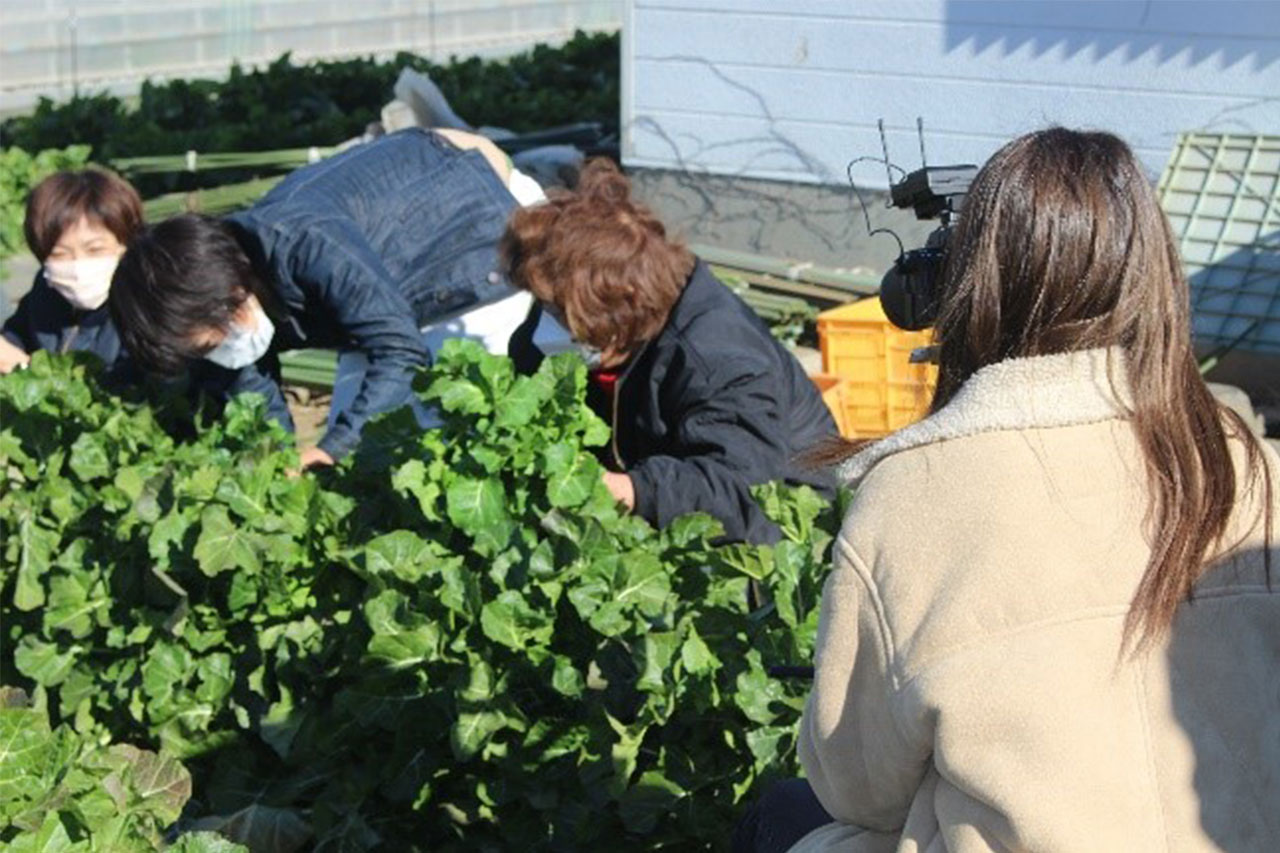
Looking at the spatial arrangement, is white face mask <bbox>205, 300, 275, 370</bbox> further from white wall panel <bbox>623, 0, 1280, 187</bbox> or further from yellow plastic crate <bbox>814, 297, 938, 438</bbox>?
white wall panel <bbox>623, 0, 1280, 187</bbox>

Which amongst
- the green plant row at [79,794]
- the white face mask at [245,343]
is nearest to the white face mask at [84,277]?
the white face mask at [245,343]

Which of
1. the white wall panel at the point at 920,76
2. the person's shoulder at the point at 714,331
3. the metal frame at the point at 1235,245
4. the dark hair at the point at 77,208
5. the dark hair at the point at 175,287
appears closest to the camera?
the person's shoulder at the point at 714,331

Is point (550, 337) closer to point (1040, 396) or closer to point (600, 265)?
point (600, 265)

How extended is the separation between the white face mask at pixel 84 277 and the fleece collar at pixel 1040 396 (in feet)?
12.2

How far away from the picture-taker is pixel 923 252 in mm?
2547

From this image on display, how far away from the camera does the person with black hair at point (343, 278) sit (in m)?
4.76

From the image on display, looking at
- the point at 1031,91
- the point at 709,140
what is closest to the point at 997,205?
the point at 1031,91

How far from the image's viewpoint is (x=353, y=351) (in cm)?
520

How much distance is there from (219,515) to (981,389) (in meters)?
2.33

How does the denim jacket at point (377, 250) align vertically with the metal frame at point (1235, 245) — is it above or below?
above

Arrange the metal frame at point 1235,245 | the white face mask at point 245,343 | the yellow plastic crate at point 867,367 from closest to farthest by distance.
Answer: the white face mask at point 245,343 → the yellow plastic crate at point 867,367 → the metal frame at point 1235,245

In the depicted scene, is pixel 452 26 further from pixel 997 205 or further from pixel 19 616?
pixel 997 205

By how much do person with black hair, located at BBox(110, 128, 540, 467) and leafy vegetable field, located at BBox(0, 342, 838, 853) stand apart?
0.31 metres

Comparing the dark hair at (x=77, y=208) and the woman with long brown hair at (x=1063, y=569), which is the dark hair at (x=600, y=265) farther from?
the woman with long brown hair at (x=1063, y=569)
